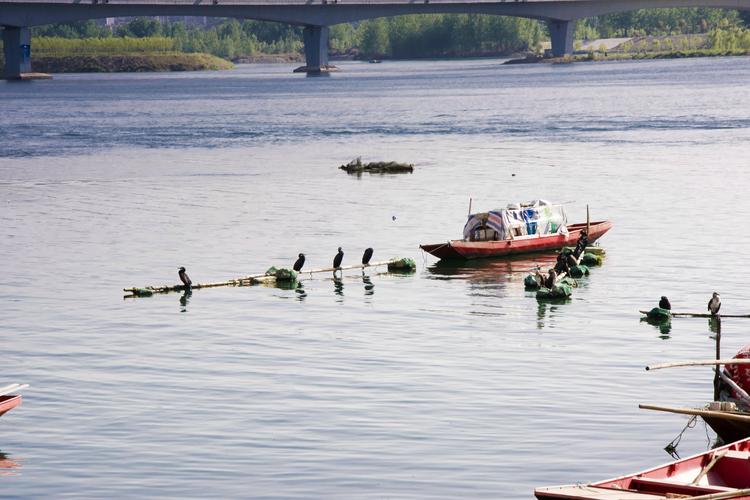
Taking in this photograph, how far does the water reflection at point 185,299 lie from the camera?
169 ft

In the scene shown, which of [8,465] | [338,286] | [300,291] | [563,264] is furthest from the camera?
[563,264]

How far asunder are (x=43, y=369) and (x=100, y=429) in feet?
25.2

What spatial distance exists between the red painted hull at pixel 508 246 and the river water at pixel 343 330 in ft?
3.03

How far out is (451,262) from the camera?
2419 inches

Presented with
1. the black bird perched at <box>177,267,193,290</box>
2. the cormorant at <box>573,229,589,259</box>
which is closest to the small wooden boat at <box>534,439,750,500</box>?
the black bird perched at <box>177,267,193,290</box>

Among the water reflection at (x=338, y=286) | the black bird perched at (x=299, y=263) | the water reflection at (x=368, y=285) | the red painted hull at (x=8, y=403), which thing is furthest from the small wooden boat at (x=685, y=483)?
the black bird perched at (x=299, y=263)

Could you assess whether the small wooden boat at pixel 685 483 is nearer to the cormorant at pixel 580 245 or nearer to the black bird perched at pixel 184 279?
the black bird perched at pixel 184 279

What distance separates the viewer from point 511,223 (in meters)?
63.0

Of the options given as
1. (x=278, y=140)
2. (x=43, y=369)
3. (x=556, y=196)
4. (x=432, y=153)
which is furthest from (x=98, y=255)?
(x=278, y=140)

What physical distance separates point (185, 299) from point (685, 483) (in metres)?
30.8

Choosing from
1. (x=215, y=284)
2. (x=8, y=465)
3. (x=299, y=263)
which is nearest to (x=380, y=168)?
(x=299, y=263)

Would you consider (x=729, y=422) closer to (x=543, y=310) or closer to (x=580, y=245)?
(x=543, y=310)

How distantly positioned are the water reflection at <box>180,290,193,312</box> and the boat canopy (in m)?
14.3

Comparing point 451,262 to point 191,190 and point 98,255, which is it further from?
point 191,190
